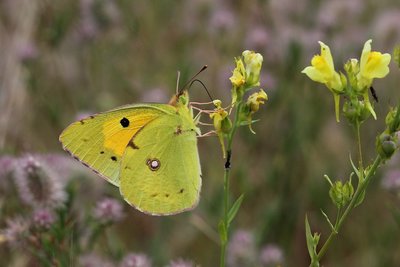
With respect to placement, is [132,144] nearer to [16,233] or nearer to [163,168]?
[163,168]

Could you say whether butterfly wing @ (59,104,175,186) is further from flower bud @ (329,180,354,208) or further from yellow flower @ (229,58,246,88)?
flower bud @ (329,180,354,208)

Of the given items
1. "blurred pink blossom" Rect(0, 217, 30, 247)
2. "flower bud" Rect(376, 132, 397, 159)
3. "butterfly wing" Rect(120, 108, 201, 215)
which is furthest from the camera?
"blurred pink blossom" Rect(0, 217, 30, 247)

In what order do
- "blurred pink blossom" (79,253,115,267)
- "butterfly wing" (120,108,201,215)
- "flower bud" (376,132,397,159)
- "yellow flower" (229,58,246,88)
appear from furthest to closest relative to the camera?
1. "blurred pink blossom" (79,253,115,267)
2. "butterfly wing" (120,108,201,215)
3. "yellow flower" (229,58,246,88)
4. "flower bud" (376,132,397,159)

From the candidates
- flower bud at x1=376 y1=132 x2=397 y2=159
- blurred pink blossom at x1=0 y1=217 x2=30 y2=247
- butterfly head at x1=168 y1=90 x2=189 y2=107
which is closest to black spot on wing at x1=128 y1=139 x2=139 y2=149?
butterfly head at x1=168 y1=90 x2=189 y2=107

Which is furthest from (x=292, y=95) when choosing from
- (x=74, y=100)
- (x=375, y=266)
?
(x=74, y=100)

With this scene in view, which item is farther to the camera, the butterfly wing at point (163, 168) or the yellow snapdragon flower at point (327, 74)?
the butterfly wing at point (163, 168)

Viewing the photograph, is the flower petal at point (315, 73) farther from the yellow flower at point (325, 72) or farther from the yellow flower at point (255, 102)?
the yellow flower at point (255, 102)

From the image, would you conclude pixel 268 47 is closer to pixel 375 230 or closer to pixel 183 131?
pixel 375 230

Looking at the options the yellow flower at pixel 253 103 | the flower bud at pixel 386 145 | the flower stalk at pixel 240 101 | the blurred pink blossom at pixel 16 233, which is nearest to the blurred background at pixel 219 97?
the blurred pink blossom at pixel 16 233

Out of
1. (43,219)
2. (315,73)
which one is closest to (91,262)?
(43,219)
